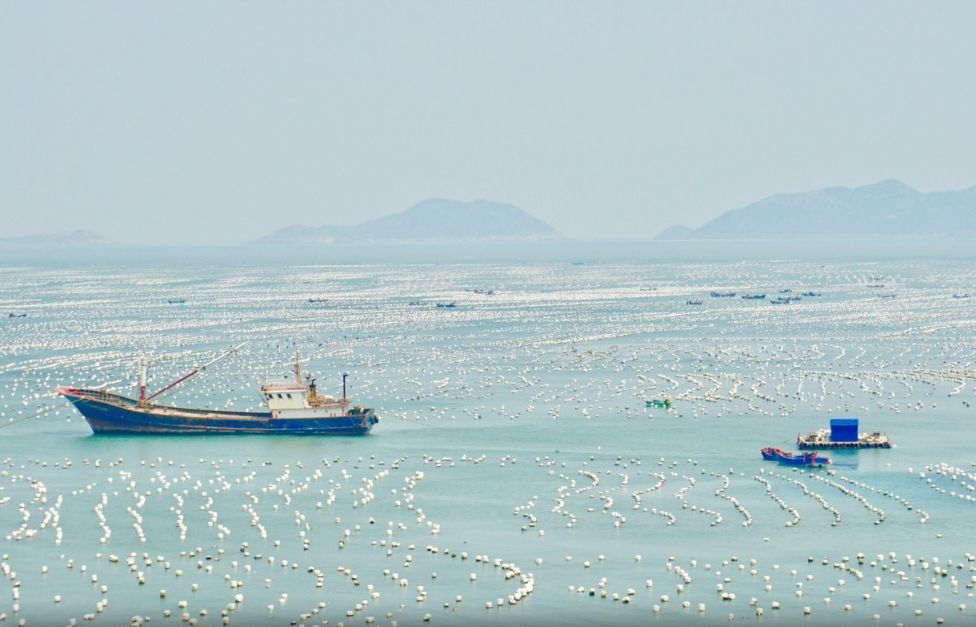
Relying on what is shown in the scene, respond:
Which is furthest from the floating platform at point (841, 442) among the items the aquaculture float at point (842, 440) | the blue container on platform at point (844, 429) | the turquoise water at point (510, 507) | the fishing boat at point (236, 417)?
the fishing boat at point (236, 417)

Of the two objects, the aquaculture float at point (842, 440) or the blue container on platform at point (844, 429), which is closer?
the aquaculture float at point (842, 440)

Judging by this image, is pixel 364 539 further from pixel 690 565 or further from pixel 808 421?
pixel 808 421

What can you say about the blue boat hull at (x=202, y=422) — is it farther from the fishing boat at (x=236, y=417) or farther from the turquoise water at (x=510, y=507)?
the turquoise water at (x=510, y=507)

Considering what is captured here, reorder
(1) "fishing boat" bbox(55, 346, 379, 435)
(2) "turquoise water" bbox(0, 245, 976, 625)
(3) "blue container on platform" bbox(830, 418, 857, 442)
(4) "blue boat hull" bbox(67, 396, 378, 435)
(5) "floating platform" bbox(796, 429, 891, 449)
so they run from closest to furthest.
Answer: (2) "turquoise water" bbox(0, 245, 976, 625) < (5) "floating platform" bbox(796, 429, 891, 449) < (3) "blue container on platform" bbox(830, 418, 857, 442) < (4) "blue boat hull" bbox(67, 396, 378, 435) < (1) "fishing boat" bbox(55, 346, 379, 435)

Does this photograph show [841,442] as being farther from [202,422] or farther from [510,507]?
[202,422]

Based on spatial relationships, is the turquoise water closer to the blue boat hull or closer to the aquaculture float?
the blue boat hull

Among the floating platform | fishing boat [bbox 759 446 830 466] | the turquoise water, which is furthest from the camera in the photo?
the floating platform

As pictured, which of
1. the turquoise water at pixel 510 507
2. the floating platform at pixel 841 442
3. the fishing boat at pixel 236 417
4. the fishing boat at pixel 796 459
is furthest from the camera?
the fishing boat at pixel 236 417

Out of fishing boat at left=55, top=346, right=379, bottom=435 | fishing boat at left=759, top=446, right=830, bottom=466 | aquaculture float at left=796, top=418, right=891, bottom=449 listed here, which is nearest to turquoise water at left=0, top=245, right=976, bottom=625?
fishing boat at left=759, top=446, right=830, bottom=466
